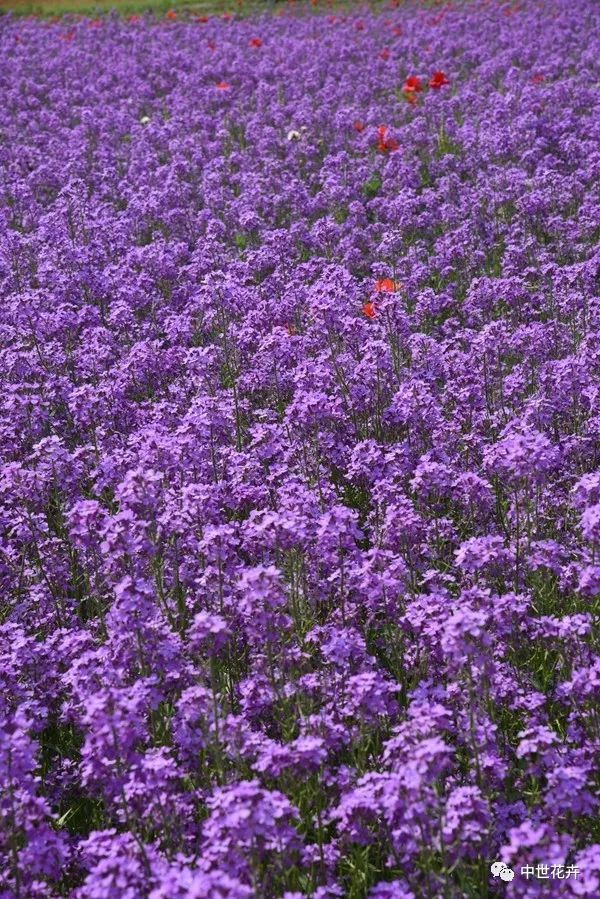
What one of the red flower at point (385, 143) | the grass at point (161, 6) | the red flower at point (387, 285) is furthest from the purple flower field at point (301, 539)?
the grass at point (161, 6)

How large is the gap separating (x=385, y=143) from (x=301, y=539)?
1002 centimetres

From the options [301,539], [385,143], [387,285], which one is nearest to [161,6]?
[385,143]

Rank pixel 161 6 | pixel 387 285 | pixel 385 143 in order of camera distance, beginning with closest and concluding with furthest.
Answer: pixel 387 285, pixel 385 143, pixel 161 6

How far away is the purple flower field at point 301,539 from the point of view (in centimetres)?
421

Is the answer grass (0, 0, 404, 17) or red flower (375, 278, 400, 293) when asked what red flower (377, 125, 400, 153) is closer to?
red flower (375, 278, 400, 293)

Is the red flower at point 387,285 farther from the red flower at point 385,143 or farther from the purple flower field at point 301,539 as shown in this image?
the red flower at point 385,143

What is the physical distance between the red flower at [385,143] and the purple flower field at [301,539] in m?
1.22

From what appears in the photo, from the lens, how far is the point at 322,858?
14.1ft

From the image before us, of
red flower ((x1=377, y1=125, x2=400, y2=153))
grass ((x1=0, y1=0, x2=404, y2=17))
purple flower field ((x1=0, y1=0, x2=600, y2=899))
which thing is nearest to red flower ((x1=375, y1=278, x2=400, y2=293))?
purple flower field ((x1=0, y1=0, x2=600, y2=899))

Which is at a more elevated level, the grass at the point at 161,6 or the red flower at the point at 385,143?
the grass at the point at 161,6

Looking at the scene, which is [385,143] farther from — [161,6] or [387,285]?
[161,6]

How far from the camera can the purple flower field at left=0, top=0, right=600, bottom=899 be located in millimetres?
4207

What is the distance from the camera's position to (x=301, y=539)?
211 inches

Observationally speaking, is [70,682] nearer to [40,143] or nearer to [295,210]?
[295,210]
